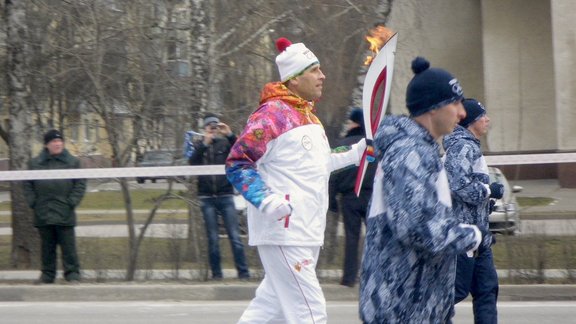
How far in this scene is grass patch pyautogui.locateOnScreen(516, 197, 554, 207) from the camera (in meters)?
→ 11.2

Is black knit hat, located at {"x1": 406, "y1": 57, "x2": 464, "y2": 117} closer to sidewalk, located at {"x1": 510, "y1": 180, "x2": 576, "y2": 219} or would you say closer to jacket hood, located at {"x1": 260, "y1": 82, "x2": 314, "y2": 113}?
jacket hood, located at {"x1": 260, "y1": 82, "x2": 314, "y2": 113}

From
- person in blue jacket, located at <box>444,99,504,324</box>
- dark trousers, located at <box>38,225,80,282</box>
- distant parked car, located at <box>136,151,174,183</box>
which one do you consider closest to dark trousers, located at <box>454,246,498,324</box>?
person in blue jacket, located at <box>444,99,504,324</box>

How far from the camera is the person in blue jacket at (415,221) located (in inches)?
140

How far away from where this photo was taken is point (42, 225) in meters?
10.9

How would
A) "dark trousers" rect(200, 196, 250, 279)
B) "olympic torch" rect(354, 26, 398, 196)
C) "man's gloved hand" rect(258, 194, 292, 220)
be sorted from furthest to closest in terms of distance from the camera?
"dark trousers" rect(200, 196, 250, 279) < "olympic torch" rect(354, 26, 398, 196) < "man's gloved hand" rect(258, 194, 292, 220)

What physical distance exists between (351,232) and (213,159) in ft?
6.11

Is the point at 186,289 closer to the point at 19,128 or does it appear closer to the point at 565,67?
the point at 19,128

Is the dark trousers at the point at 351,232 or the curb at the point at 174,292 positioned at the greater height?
the dark trousers at the point at 351,232

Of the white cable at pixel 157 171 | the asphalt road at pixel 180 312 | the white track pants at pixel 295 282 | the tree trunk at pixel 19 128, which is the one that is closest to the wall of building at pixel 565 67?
the white cable at pixel 157 171

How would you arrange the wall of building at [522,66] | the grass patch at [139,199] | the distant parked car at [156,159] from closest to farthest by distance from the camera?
the grass patch at [139,199], the distant parked car at [156,159], the wall of building at [522,66]

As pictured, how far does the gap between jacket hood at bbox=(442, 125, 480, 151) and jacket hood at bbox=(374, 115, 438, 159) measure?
213 cm

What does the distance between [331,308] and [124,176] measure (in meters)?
3.10

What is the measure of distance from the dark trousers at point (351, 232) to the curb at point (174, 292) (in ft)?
0.47

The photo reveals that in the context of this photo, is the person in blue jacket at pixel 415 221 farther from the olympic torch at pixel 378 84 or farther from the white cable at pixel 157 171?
the white cable at pixel 157 171
